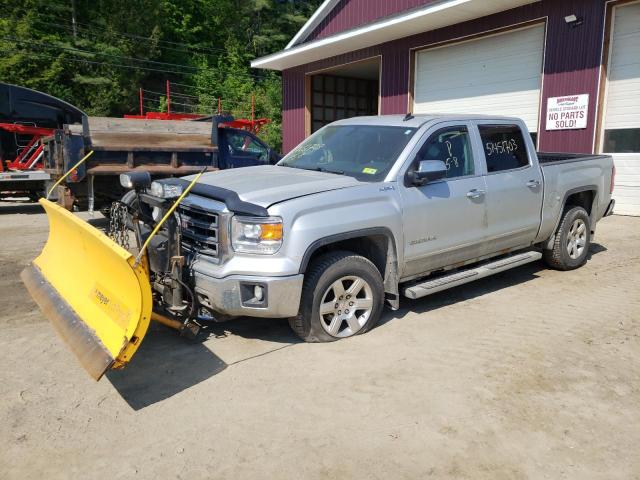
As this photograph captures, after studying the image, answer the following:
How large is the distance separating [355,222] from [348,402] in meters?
1.48

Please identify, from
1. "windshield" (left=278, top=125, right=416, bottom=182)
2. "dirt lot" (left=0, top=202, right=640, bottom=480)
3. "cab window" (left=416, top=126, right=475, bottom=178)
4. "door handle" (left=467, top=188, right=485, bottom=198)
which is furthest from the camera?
"door handle" (left=467, top=188, right=485, bottom=198)

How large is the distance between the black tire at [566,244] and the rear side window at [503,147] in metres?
1.15

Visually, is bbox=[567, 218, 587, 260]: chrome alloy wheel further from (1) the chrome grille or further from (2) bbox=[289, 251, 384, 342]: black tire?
(1) the chrome grille

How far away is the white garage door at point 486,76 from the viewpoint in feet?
40.4

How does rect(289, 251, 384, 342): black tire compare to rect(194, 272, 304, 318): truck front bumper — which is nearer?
rect(194, 272, 304, 318): truck front bumper

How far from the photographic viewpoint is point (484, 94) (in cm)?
1343

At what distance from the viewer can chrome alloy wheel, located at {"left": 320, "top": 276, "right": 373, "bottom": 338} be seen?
438 centimetres

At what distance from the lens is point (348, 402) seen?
353 cm

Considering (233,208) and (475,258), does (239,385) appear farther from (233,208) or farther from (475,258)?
(475,258)

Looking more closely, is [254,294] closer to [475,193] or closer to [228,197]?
[228,197]

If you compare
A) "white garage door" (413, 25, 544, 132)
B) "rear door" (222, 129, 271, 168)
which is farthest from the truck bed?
"white garage door" (413, 25, 544, 132)

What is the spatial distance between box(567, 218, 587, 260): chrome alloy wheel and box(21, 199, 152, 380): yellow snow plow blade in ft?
17.7

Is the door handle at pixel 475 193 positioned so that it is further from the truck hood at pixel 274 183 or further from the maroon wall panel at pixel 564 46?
the maroon wall panel at pixel 564 46

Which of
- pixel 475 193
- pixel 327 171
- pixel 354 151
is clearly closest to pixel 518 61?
pixel 475 193
